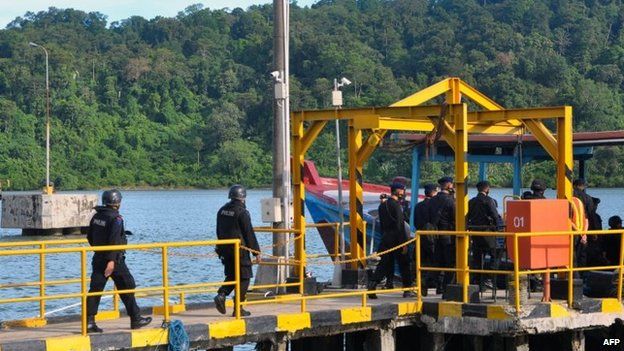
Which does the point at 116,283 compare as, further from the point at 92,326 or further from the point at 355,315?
the point at 355,315

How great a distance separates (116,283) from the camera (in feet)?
48.6

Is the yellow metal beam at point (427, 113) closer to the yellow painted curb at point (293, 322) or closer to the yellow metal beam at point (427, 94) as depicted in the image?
the yellow metal beam at point (427, 94)

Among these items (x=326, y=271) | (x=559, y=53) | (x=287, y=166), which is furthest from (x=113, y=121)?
(x=287, y=166)

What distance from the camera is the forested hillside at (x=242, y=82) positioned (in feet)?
355

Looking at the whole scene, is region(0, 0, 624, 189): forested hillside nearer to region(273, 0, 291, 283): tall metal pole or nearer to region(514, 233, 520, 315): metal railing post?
region(273, 0, 291, 283): tall metal pole

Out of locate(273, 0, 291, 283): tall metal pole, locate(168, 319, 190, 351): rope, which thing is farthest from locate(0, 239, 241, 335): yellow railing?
locate(273, 0, 291, 283): tall metal pole

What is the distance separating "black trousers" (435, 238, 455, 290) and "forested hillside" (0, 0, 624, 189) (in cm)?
7266

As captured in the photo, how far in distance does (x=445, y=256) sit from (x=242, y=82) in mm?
109427

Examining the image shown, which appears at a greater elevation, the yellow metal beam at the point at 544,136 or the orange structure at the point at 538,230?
the yellow metal beam at the point at 544,136

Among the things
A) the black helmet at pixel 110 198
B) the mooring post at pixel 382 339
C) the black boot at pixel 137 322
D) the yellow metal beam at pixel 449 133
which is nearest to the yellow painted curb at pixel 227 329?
the black boot at pixel 137 322

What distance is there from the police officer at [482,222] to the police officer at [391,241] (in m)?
0.93

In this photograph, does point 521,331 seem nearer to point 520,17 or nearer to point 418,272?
point 418,272

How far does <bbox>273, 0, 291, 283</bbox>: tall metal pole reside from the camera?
2045 cm

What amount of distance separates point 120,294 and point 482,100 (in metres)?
6.95
